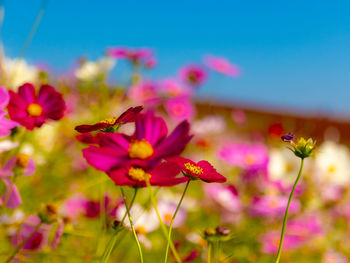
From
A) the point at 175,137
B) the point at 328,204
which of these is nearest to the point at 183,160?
the point at 175,137

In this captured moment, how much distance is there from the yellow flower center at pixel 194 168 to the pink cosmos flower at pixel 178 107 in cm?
106

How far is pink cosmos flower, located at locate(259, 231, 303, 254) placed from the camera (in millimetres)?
789

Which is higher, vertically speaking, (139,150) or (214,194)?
(139,150)

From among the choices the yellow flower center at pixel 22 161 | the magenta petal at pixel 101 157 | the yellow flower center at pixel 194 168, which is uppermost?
the magenta petal at pixel 101 157

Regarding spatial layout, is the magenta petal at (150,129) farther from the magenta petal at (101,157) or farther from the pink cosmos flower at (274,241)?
the pink cosmos flower at (274,241)

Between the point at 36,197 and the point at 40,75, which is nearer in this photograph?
the point at 40,75

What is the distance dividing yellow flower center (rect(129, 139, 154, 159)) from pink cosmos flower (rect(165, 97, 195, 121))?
1059mm

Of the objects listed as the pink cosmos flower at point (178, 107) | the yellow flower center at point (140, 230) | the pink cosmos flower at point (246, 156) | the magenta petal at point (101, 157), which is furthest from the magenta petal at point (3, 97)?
the pink cosmos flower at point (178, 107)

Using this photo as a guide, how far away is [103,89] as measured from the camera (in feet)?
2.73

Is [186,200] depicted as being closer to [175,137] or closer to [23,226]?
[23,226]

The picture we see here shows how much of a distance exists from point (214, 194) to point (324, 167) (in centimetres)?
28

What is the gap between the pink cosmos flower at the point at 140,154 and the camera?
0.31 metres

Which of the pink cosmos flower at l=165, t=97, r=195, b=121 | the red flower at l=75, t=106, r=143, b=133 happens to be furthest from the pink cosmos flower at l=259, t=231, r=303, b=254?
the pink cosmos flower at l=165, t=97, r=195, b=121

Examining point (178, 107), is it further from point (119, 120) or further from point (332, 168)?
point (119, 120)
